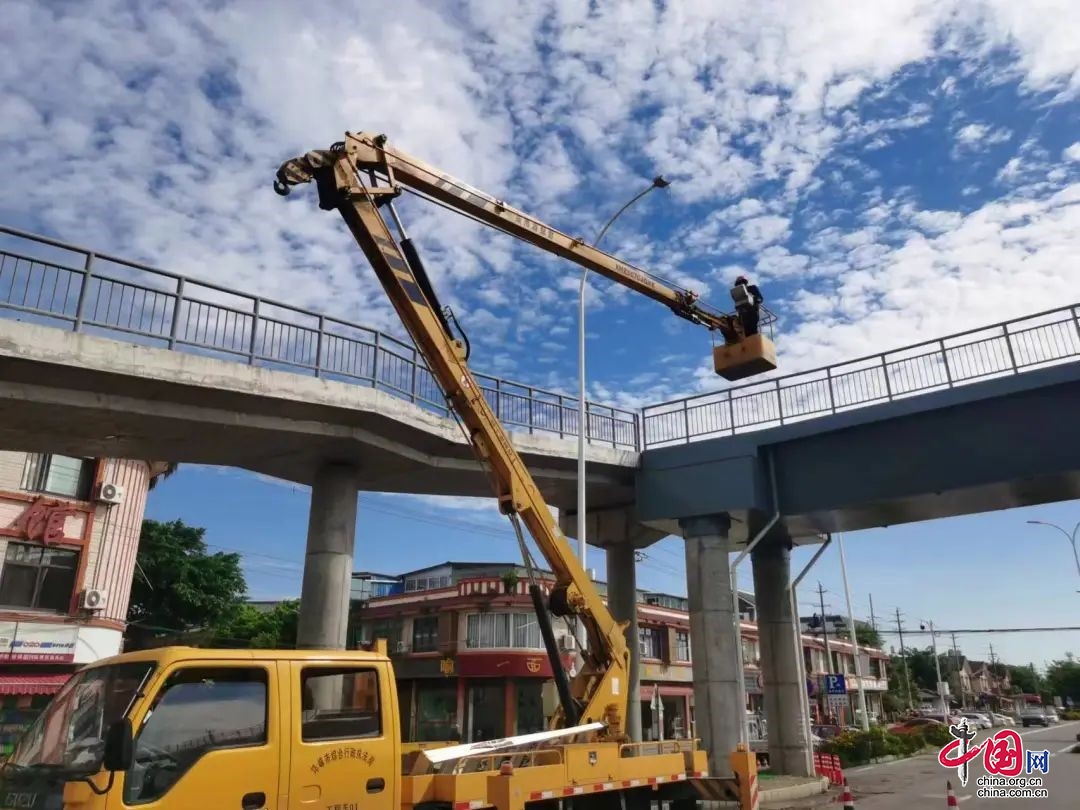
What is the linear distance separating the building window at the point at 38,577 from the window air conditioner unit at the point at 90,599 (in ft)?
1.63

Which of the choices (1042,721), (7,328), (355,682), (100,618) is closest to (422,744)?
(355,682)

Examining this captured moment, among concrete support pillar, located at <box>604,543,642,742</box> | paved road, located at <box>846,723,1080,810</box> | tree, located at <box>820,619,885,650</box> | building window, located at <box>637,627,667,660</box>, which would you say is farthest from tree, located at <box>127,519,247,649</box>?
tree, located at <box>820,619,885,650</box>

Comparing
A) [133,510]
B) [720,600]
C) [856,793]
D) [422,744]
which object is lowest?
[856,793]

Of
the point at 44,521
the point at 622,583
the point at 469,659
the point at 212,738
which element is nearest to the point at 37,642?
the point at 44,521

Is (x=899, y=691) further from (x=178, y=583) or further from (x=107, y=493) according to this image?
(x=107, y=493)

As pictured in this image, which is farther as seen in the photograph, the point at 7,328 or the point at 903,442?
the point at 903,442

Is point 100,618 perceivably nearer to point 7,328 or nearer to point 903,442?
point 7,328

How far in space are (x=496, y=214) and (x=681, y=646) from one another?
4023 centimetres

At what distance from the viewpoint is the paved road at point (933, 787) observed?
1709 cm

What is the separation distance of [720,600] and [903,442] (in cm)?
560

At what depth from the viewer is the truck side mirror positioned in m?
5.05

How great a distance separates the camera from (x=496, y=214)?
1376 cm

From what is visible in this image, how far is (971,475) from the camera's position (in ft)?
55.6

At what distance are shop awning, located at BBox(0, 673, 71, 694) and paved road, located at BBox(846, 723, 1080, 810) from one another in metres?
24.1
